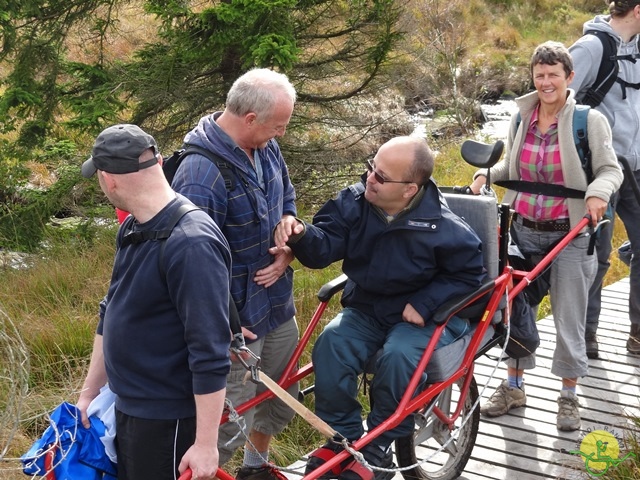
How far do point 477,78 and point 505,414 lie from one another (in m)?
15.9

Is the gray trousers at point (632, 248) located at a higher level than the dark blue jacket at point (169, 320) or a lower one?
lower

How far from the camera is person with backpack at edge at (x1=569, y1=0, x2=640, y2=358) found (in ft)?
16.1

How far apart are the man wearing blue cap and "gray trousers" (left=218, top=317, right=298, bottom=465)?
1.78 feet

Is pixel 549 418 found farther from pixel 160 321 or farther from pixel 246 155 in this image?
pixel 160 321

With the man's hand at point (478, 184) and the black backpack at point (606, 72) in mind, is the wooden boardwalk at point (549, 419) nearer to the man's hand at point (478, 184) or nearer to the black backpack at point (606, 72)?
the man's hand at point (478, 184)

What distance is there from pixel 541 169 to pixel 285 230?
1689 millimetres

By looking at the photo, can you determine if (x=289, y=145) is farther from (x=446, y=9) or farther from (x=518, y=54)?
(x=518, y=54)

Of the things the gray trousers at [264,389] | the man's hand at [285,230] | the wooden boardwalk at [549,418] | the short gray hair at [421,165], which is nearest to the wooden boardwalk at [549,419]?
the wooden boardwalk at [549,418]

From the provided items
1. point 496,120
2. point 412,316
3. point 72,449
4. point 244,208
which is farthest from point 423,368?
point 496,120

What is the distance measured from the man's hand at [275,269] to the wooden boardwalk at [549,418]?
1.38m

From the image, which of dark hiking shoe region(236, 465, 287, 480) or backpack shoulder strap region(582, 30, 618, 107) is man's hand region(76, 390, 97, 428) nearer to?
dark hiking shoe region(236, 465, 287, 480)

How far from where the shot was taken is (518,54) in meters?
22.4

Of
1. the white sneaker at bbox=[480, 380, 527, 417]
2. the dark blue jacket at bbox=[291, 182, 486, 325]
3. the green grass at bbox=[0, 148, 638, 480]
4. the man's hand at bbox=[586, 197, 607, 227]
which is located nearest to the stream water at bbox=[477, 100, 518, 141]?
the green grass at bbox=[0, 148, 638, 480]

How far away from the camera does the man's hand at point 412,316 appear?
3570 mm
